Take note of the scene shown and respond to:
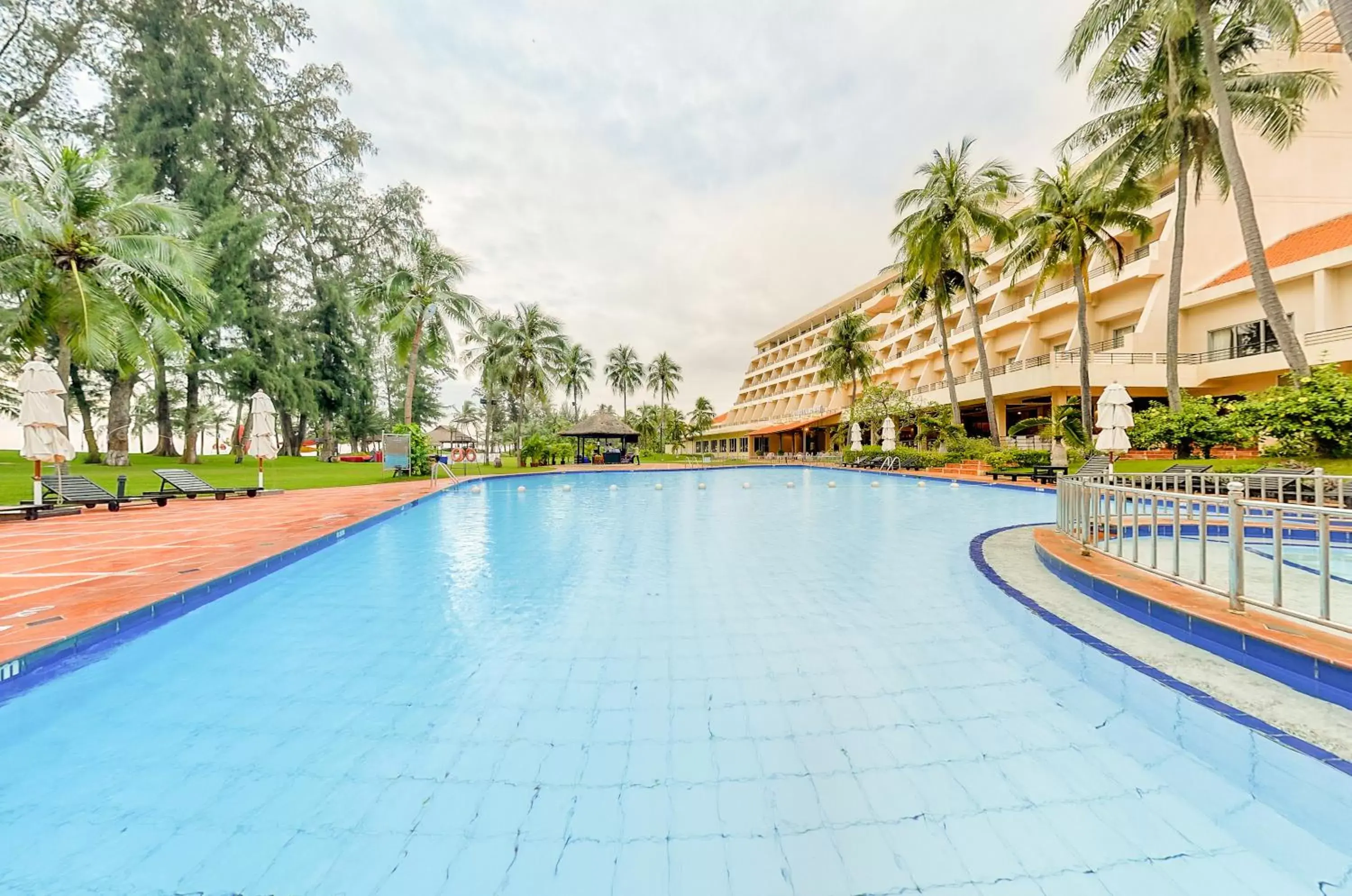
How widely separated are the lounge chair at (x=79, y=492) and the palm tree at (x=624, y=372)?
44390mm

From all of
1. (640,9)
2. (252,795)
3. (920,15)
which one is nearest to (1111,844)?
(252,795)

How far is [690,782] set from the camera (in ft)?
7.85

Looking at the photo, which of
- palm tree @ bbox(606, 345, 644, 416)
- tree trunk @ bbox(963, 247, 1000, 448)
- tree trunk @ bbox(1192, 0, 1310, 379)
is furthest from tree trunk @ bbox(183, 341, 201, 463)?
palm tree @ bbox(606, 345, 644, 416)

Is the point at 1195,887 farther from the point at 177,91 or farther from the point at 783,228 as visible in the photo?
the point at 177,91

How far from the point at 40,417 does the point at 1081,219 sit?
26.8 m

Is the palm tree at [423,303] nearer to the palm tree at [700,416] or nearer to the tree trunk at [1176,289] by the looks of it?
the tree trunk at [1176,289]

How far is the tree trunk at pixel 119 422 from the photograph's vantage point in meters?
19.3

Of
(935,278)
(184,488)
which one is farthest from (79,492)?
(935,278)

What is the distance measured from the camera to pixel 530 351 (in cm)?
2986

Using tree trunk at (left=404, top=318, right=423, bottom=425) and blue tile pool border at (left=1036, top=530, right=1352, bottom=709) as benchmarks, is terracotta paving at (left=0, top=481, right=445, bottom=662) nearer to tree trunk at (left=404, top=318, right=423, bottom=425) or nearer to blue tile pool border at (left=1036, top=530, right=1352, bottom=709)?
blue tile pool border at (left=1036, top=530, right=1352, bottom=709)

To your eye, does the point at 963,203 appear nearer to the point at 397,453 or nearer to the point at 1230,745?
the point at 1230,745

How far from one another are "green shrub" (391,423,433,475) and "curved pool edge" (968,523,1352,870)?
2129 cm

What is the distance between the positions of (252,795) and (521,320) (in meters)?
30.0

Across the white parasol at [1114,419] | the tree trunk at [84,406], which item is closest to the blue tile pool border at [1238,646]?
the white parasol at [1114,419]
